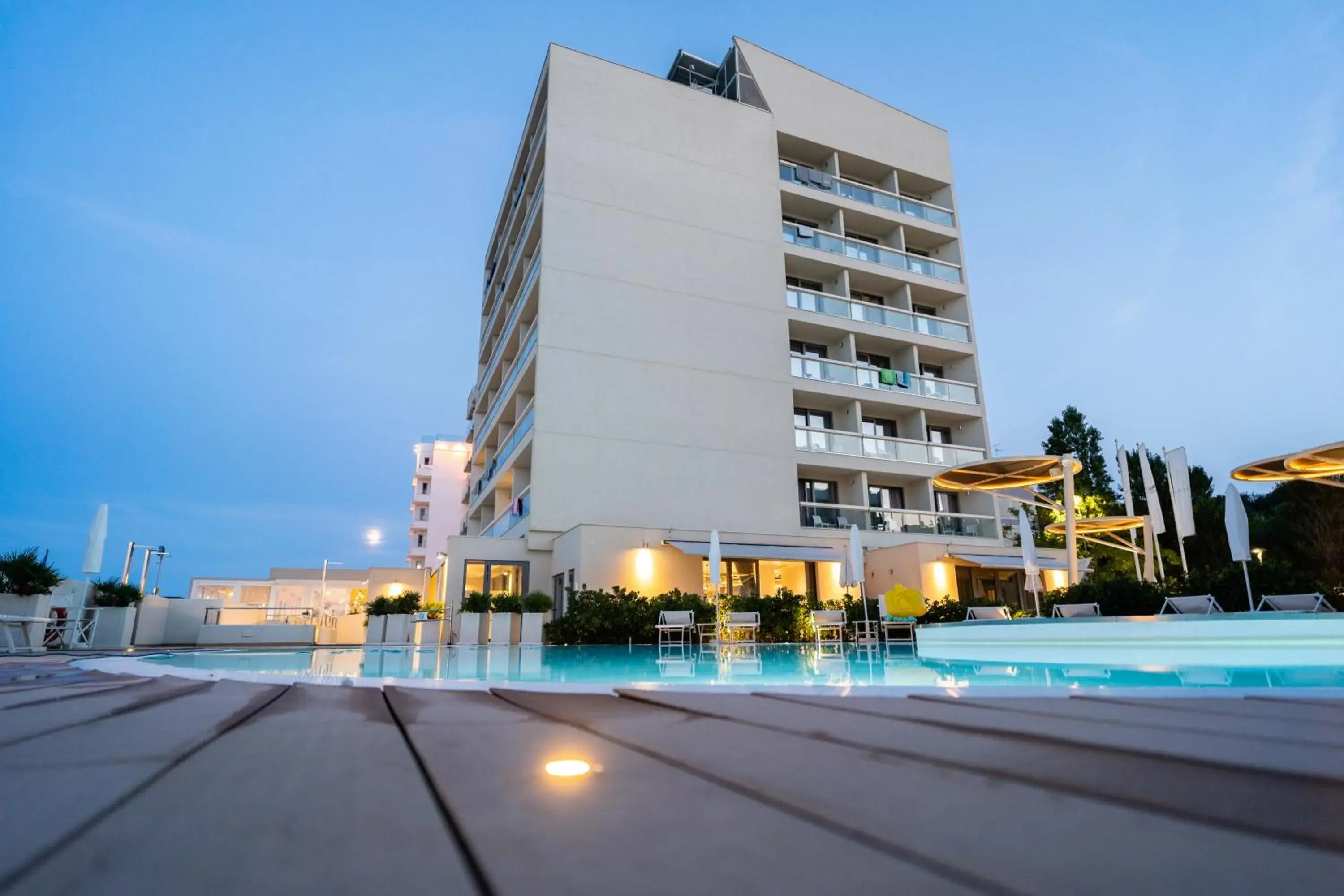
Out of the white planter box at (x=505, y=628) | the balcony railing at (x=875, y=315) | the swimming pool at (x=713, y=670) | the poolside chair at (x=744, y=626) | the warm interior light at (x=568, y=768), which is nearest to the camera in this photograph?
the warm interior light at (x=568, y=768)

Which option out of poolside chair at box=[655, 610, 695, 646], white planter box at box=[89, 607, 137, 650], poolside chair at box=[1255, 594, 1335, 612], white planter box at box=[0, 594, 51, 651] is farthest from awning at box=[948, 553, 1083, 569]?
white planter box at box=[89, 607, 137, 650]

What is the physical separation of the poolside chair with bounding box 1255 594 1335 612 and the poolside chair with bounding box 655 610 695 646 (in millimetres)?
9705

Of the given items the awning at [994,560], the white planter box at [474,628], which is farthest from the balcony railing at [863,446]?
the white planter box at [474,628]

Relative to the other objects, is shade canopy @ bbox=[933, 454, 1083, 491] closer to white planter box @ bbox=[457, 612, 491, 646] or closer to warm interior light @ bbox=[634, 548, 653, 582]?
warm interior light @ bbox=[634, 548, 653, 582]

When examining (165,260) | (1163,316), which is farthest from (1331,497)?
(165,260)

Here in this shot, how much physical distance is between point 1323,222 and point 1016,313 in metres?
38.2

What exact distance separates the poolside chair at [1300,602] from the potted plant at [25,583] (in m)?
19.8

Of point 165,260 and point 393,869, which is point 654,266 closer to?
point 393,869

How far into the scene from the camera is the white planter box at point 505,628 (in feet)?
50.8

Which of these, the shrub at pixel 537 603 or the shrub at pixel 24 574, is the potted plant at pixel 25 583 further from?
the shrub at pixel 537 603

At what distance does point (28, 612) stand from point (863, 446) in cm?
2041

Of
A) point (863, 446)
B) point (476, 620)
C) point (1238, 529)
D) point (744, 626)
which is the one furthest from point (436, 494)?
point (1238, 529)

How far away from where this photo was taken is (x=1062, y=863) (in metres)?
0.62

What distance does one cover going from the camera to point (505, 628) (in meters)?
15.6
